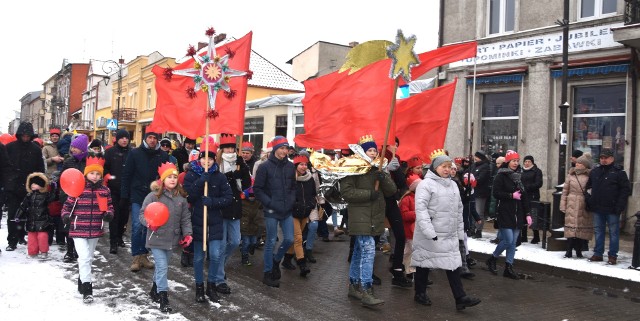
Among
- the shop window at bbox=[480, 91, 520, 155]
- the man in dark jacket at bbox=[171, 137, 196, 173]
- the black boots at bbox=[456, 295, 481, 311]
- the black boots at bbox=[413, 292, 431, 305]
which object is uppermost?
the shop window at bbox=[480, 91, 520, 155]

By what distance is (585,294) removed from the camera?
778cm

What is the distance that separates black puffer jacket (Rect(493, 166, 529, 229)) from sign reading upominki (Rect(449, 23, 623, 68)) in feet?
21.6

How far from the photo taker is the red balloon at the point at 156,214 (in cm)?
596

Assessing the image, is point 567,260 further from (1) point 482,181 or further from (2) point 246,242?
(2) point 246,242

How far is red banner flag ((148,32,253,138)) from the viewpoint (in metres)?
7.59

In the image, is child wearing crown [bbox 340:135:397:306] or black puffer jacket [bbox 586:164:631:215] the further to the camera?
black puffer jacket [bbox 586:164:631:215]

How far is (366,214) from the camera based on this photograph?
671cm

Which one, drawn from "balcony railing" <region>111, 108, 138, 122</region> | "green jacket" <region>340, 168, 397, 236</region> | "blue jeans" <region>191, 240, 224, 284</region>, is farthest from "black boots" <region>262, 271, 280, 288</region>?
"balcony railing" <region>111, 108, 138, 122</region>

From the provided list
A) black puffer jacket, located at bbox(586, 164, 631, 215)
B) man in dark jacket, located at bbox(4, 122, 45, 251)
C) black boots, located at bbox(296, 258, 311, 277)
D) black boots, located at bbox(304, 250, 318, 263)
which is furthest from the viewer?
black boots, located at bbox(304, 250, 318, 263)

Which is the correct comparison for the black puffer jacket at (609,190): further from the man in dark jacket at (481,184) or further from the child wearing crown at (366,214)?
the child wearing crown at (366,214)

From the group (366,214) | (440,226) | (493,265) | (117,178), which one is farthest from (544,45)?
(117,178)

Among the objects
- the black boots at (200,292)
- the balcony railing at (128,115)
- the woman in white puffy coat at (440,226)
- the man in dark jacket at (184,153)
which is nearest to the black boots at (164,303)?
the black boots at (200,292)

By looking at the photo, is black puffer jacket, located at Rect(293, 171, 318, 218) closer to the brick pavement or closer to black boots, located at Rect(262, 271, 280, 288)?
the brick pavement

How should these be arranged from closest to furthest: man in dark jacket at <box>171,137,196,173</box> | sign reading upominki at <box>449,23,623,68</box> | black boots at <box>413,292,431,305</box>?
black boots at <box>413,292,431,305</box>, man in dark jacket at <box>171,137,196,173</box>, sign reading upominki at <box>449,23,623,68</box>
